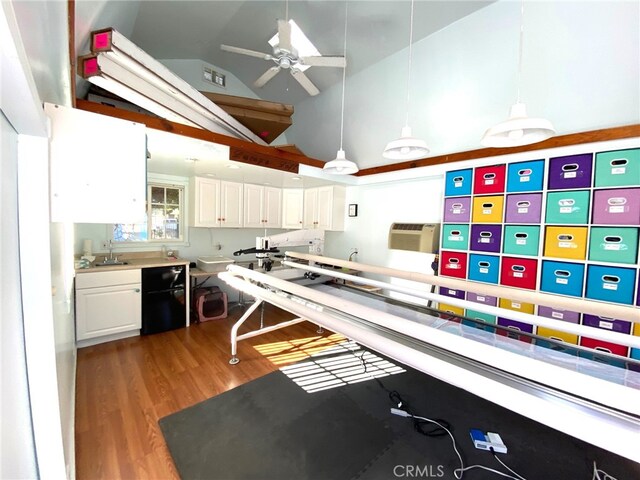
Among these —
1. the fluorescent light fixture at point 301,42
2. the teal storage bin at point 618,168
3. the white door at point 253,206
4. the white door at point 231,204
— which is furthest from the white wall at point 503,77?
the white door at point 231,204

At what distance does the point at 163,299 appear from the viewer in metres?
3.34

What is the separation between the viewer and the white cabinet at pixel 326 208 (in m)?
4.43

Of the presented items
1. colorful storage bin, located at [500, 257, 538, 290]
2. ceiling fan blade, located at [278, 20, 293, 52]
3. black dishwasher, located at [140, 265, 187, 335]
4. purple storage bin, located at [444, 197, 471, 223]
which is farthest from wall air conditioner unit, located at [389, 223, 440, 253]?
black dishwasher, located at [140, 265, 187, 335]

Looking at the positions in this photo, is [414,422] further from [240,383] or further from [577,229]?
[577,229]

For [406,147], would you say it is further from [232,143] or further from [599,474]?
[599,474]

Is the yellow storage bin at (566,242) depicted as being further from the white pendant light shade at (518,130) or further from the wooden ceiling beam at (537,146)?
the white pendant light shade at (518,130)

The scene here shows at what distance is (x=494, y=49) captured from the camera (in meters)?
2.67

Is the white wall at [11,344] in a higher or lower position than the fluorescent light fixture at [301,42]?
lower

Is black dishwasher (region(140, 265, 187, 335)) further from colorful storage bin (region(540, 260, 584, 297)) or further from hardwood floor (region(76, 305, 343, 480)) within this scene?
colorful storage bin (region(540, 260, 584, 297))

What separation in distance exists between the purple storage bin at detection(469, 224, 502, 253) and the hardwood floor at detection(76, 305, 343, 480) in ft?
6.71

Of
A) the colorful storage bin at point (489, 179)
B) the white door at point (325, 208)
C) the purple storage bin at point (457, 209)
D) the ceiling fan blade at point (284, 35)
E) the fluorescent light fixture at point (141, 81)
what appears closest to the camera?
the fluorescent light fixture at point (141, 81)

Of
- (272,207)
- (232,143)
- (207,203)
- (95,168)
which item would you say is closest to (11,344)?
(95,168)

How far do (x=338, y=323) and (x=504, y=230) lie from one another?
2.32m

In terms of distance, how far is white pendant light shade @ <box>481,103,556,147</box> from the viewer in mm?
1393
